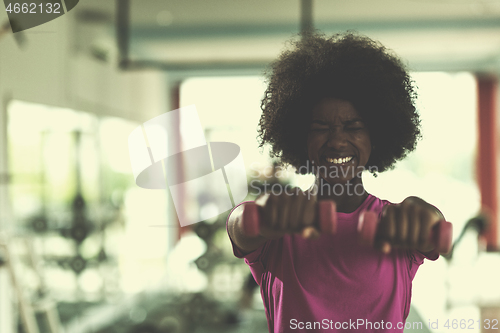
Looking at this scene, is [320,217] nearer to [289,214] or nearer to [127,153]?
[289,214]

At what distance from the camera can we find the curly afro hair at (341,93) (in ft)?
1.79

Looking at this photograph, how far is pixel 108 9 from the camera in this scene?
1702mm

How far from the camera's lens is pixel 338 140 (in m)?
0.49

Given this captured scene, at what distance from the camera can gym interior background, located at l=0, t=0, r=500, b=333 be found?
166 cm

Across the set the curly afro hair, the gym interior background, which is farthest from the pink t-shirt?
→ the gym interior background

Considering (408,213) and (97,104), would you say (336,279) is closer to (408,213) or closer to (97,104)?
(408,213)

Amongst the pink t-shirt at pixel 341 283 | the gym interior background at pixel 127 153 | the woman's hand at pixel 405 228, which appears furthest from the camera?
the gym interior background at pixel 127 153

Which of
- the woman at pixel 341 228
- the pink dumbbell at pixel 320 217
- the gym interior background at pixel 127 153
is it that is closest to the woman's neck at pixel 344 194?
the woman at pixel 341 228

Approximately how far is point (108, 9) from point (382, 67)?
4.92 ft

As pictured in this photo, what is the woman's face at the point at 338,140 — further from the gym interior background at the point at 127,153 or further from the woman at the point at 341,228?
the gym interior background at the point at 127,153

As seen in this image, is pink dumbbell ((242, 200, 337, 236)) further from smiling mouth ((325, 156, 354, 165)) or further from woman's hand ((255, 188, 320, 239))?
smiling mouth ((325, 156, 354, 165))

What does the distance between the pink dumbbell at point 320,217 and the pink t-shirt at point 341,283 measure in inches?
6.6

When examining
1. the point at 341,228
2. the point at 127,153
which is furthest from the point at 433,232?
the point at 127,153

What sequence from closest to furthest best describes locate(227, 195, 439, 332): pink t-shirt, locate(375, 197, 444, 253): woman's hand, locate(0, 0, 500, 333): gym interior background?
locate(375, 197, 444, 253): woman's hand
locate(227, 195, 439, 332): pink t-shirt
locate(0, 0, 500, 333): gym interior background
